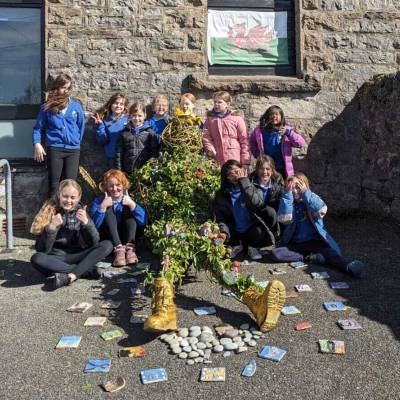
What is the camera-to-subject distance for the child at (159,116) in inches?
225

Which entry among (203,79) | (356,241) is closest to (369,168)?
(356,241)

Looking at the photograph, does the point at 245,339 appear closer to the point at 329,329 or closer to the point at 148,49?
the point at 329,329

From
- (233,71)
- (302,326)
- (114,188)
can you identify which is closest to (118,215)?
(114,188)

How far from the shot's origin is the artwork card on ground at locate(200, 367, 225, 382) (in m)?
2.69

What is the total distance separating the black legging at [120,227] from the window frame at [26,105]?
7.00ft

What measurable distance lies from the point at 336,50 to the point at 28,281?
484cm

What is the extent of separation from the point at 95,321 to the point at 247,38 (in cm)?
453

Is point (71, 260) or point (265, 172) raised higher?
point (265, 172)

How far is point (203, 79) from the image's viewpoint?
241 inches

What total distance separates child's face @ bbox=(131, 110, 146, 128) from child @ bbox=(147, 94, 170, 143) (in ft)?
0.54

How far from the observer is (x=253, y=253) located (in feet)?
15.7

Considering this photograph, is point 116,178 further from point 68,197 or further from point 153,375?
point 153,375

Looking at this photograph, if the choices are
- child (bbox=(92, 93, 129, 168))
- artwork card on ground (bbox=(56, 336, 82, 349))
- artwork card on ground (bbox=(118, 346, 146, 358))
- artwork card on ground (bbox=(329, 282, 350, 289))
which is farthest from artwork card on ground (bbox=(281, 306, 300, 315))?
child (bbox=(92, 93, 129, 168))

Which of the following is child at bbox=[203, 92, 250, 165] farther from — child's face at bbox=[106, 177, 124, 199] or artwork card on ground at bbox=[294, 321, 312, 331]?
artwork card on ground at bbox=[294, 321, 312, 331]
